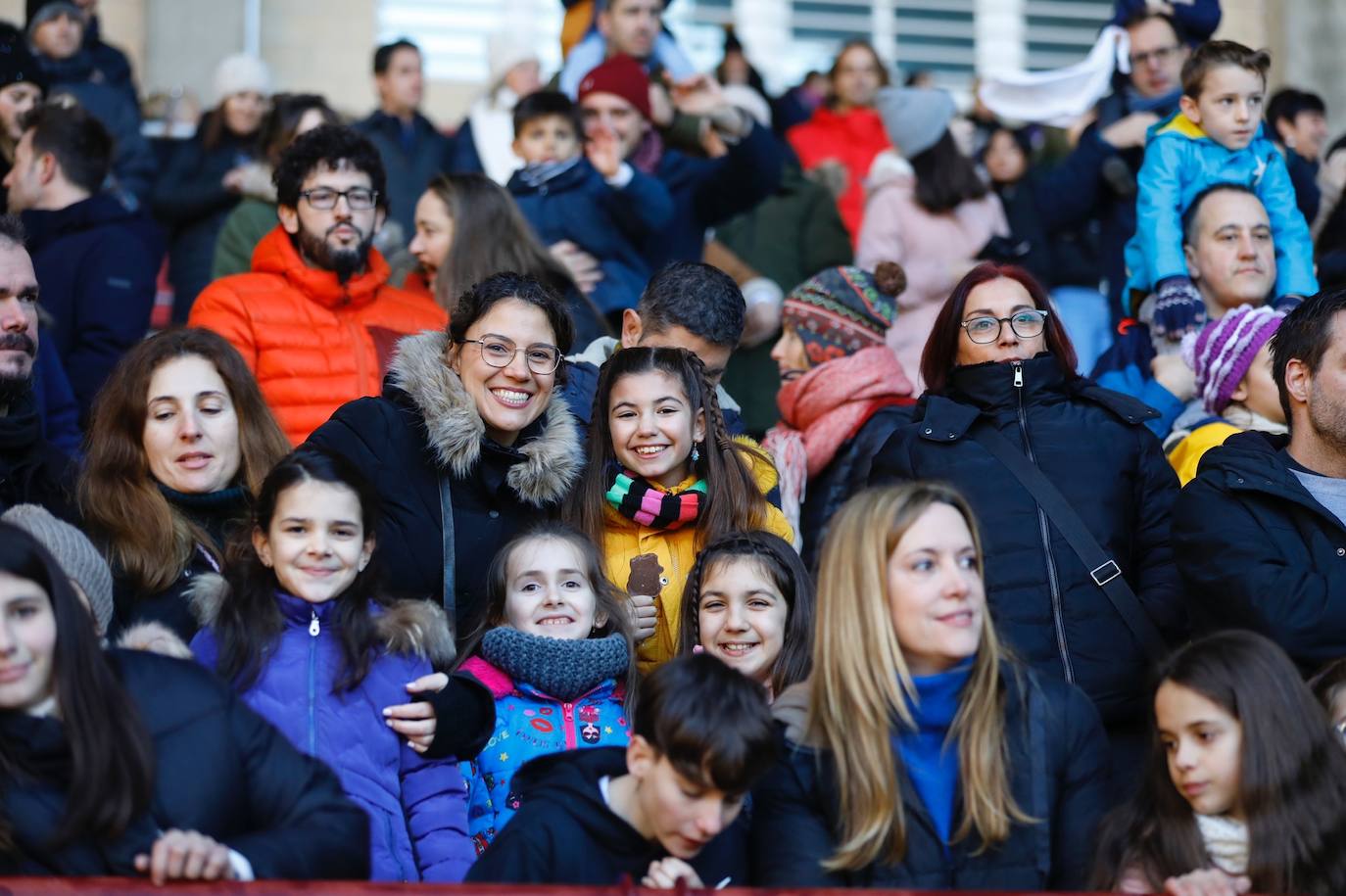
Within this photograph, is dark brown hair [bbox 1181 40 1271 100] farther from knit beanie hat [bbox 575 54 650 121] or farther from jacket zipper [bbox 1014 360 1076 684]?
jacket zipper [bbox 1014 360 1076 684]

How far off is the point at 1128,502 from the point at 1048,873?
1.63 m

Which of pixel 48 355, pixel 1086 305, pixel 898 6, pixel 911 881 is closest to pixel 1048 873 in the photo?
pixel 911 881

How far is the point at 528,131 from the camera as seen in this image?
333 inches

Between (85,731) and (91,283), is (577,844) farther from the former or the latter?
(91,283)

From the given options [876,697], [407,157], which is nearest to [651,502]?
[876,697]

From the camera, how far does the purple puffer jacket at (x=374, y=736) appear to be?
468 centimetres

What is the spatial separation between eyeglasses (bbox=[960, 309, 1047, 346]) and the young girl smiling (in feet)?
6.52

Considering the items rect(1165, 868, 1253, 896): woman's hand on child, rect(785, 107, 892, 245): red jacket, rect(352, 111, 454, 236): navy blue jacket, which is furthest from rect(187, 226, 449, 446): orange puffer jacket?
rect(785, 107, 892, 245): red jacket

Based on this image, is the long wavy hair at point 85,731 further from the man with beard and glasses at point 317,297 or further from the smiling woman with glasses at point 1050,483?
the man with beard and glasses at point 317,297

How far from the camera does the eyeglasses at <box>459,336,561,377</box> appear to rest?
586 cm

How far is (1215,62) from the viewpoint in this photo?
7.66 meters

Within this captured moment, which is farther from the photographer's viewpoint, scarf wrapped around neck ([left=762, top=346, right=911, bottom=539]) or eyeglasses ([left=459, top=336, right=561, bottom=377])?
scarf wrapped around neck ([left=762, top=346, right=911, bottom=539])

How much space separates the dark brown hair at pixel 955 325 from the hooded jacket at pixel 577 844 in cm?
208

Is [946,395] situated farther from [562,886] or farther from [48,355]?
[48,355]
